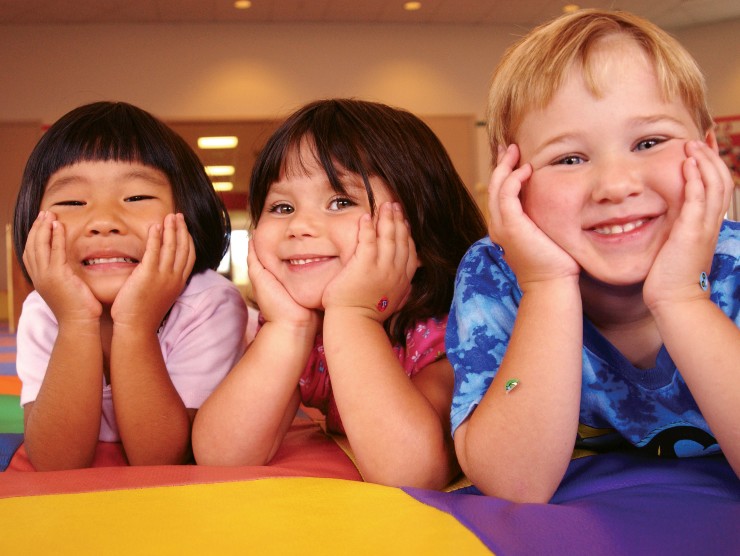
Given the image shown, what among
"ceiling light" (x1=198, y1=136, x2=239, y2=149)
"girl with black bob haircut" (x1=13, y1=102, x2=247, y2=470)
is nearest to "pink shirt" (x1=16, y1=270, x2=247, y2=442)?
"girl with black bob haircut" (x1=13, y1=102, x2=247, y2=470)

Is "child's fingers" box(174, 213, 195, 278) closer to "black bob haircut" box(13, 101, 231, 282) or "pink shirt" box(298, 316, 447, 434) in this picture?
"black bob haircut" box(13, 101, 231, 282)

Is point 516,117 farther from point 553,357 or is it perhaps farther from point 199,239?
point 199,239

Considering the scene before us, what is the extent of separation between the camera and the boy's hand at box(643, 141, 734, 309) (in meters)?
0.78

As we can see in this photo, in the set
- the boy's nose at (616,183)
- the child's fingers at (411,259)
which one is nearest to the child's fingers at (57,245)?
the child's fingers at (411,259)

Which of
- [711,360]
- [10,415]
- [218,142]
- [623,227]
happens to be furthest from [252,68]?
[711,360]

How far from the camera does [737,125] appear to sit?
8109 mm

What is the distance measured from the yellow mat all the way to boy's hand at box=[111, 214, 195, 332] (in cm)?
37

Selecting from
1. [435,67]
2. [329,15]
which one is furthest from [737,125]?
Answer: [329,15]

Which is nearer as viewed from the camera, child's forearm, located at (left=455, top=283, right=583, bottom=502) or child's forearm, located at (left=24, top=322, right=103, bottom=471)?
child's forearm, located at (left=455, top=283, right=583, bottom=502)

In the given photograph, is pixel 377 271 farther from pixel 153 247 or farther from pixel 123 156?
pixel 123 156

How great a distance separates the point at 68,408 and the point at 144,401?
11 cm

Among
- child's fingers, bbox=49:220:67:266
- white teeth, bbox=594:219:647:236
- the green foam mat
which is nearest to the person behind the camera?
white teeth, bbox=594:219:647:236

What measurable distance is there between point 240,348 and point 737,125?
8.22 meters

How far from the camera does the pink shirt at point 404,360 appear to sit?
1167mm
